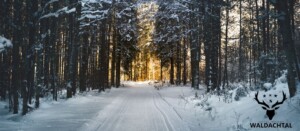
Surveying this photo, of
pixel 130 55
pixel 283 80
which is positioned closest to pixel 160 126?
pixel 283 80

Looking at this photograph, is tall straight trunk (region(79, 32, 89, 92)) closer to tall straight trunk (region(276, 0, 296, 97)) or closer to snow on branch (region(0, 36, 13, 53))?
snow on branch (region(0, 36, 13, 53))

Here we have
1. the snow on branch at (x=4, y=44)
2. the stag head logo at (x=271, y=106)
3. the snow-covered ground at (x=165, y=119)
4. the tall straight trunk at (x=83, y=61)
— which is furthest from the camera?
the tall straight trunk at (x=83, y=61)

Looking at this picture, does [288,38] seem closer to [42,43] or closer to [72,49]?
[42,43]

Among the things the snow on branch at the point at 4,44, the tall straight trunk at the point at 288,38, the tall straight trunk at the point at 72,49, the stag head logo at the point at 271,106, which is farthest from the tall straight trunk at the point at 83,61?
the tall straight trunk at the point at 288,38

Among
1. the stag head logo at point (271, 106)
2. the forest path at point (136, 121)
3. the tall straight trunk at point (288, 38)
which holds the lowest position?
the forest path at point (136, 121)

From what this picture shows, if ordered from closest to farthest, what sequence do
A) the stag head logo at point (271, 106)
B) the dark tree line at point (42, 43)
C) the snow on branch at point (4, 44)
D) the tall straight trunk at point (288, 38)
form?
the stag head logo at point (271, 106) → the tall straight trunk at point (288, 38) → the snow on branch at point (4, 44) → the dark tree line at point (42, 43)

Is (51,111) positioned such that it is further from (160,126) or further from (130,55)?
(130,55)

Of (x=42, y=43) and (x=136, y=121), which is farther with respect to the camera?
(x=42, y=43)

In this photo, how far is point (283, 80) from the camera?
46.2ft

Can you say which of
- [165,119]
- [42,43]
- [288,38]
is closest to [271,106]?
[288,38]

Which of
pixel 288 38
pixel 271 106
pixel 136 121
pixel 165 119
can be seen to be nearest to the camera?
pixel 271 106

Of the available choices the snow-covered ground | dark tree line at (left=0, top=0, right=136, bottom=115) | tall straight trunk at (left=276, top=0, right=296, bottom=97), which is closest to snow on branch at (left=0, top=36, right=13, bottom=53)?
dark tree line at (left=0, top=0, right=136, bottom=115)

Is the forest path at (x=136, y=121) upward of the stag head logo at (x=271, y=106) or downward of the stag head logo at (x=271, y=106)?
downward

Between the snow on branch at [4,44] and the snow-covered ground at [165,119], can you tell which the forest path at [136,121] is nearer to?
the snow-covered ground at [165,119]
